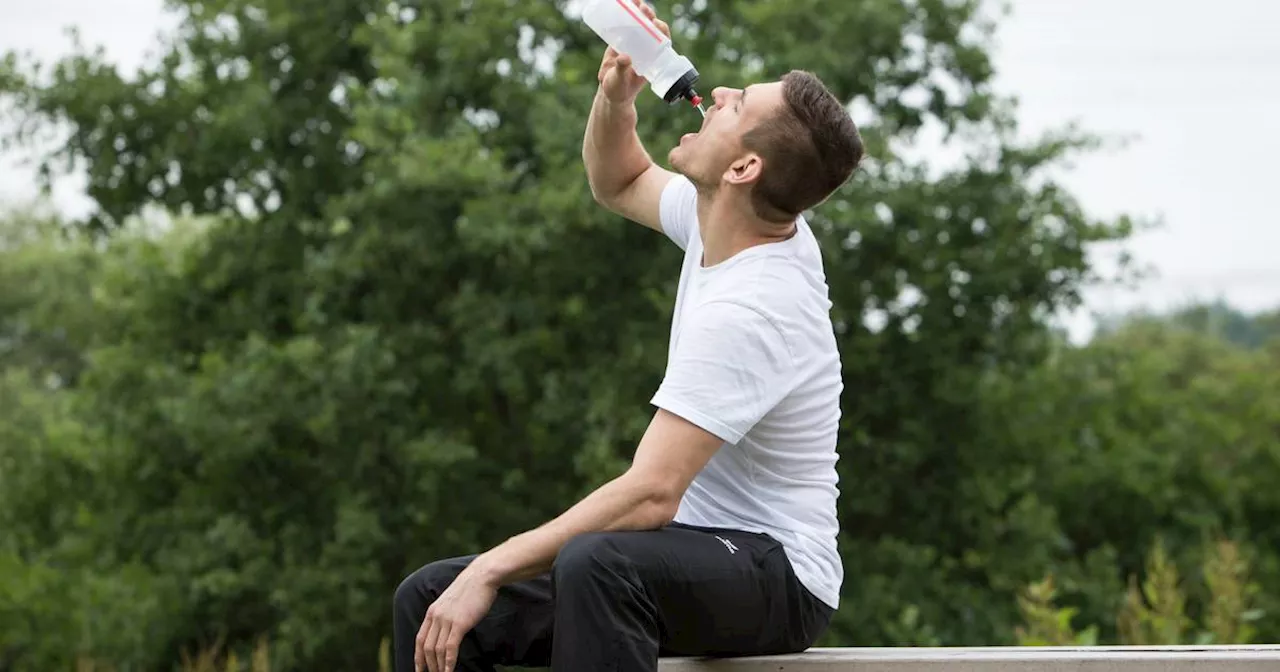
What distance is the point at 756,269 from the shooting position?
3.05 meters

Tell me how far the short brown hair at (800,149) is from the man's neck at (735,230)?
0.07ft

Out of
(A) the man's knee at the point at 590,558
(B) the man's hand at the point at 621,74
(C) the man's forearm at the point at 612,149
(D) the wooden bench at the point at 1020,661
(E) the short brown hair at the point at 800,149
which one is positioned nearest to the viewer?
(A) the man's knee at the point at 590,558

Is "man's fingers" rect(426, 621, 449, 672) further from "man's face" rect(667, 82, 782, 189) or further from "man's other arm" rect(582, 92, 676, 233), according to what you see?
"man's other arm" rect(582, 92, 676, 233)

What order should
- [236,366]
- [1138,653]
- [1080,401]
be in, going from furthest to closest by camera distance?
1. [1080,401]
2. [236,366]
3. [1138,653]

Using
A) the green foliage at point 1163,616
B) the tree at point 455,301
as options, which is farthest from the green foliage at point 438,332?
the green foliage at point 1163,616

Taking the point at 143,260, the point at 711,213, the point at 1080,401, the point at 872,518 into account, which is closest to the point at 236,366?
the point at 143,260

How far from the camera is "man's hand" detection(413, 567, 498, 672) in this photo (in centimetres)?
285

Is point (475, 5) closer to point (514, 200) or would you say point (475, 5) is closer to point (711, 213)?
point (514, 200)

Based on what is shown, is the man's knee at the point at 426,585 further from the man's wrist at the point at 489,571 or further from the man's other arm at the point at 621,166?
the man's other arm at the point at 621,166

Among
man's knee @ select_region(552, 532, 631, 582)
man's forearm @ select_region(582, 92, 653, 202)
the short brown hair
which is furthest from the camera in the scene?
man's forearm @ select_region(582, 92, 653, 202)

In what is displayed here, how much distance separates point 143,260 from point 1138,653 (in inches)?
507

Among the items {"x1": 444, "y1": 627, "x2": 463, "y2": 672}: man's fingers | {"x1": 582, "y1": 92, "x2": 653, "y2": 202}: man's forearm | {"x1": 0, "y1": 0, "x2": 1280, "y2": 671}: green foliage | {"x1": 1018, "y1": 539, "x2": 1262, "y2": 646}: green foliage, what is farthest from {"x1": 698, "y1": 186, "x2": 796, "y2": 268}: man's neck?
{"x1": 0, "y1": 0, "x2": 1280, "y2": 671}: green foliage

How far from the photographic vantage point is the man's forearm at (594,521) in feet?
9.43

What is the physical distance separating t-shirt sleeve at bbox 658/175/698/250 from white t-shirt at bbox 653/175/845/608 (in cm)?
35
